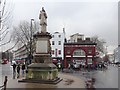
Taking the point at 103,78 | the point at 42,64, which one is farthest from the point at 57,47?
the point at 42,64

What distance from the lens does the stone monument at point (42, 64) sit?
67.7ft

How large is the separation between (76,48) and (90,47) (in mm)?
3817

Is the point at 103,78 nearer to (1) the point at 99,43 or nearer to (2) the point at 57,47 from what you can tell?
(2) the point at 57,47

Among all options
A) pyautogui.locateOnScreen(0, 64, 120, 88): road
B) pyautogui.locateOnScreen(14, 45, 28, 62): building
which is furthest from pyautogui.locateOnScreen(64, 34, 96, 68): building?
pyautogui.locateOnScreen(0, 64, 120, 88): road

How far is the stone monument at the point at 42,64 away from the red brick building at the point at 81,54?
42767 mm

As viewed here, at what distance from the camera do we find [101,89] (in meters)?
17.2

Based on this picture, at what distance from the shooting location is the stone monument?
20641mm

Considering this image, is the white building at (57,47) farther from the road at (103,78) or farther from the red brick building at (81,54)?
the road at (103,78)

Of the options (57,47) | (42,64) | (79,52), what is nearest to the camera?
(42,64)

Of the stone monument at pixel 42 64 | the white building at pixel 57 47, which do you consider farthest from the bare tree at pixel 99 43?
the stone monument at pixel 42 64

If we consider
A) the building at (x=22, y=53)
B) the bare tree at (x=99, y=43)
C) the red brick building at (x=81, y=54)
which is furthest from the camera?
the bare tree at (x=99, y=43)

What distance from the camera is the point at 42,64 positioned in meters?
21.1

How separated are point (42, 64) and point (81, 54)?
44.3 meters

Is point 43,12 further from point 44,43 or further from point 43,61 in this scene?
point 43,61
